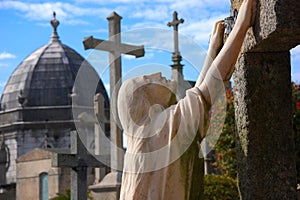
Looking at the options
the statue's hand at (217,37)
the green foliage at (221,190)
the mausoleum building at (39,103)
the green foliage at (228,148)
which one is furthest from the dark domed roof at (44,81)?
Answer: the statue's hand at (217,37)

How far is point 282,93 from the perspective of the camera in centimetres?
366

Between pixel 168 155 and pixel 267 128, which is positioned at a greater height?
pixel 267 128

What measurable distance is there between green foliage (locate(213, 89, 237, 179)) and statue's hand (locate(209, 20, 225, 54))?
8.25 metres

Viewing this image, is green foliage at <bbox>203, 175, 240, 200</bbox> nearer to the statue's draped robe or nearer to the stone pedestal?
the stone pedestal

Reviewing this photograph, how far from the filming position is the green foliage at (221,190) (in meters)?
9.64

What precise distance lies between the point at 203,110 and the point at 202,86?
0.14m

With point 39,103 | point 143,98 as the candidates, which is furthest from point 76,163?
point 39,103

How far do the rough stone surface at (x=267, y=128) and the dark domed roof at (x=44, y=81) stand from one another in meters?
27.0

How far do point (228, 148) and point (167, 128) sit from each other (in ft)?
29.9

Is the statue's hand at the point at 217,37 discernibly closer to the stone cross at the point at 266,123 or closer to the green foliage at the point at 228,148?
the stone cross at the point at 266,123

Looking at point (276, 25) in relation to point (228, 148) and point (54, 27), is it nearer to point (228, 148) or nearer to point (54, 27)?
point (228, 148)

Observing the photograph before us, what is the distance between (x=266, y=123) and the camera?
3.64 m

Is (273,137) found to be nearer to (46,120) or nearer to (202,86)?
(202,86)

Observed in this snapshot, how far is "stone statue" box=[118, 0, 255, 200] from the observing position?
10.7ft
